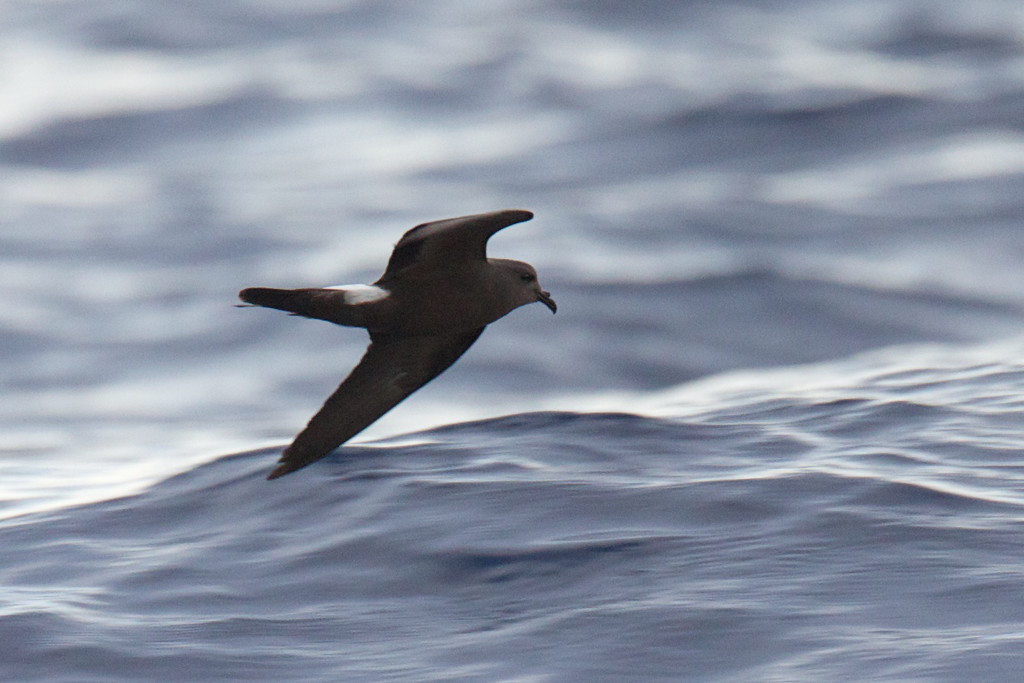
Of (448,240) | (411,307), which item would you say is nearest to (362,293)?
(411,307)

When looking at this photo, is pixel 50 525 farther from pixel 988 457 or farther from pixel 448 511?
pixel 988 457

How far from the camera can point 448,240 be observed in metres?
7.47

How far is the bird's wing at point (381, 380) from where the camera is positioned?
8164 mm

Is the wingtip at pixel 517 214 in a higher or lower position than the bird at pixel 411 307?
higher

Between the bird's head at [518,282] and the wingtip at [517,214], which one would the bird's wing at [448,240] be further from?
the bird's head at [518,282]

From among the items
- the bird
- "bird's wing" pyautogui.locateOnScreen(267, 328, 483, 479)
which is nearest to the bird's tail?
the bird

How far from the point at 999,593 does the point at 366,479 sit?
13.5 feet

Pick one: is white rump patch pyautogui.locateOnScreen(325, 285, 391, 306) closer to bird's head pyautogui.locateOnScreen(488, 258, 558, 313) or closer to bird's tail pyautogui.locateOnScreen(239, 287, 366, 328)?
bird's tail pyautogui.locateOnScreen(239, 287, 366, 328)

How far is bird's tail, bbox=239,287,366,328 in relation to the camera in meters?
6.98

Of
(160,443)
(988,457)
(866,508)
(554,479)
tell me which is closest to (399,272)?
(554,479)

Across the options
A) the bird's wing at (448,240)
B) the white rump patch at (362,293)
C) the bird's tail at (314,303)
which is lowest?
the bird's tail at (314,303)

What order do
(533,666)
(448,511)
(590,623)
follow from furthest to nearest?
(448,511), (590,623), (533,666)

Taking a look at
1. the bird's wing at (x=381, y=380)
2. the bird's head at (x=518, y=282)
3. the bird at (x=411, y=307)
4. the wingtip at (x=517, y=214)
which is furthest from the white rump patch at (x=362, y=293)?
the wingtip at (x=517, y=214)

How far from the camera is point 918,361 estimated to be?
15.0 m
